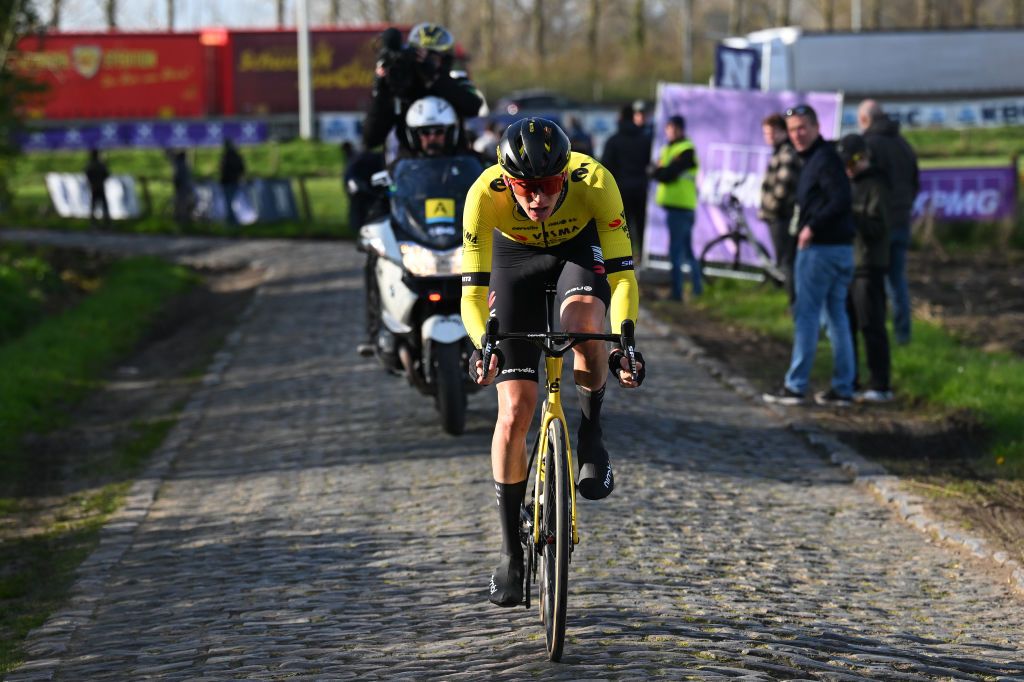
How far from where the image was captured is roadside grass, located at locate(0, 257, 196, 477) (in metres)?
12.6

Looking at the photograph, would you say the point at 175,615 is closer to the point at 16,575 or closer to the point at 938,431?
the point at 16,575

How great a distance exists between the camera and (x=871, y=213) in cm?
1237

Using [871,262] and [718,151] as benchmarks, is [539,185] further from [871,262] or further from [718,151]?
[718,151]

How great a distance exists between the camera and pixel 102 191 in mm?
35219

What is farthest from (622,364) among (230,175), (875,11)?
(875,11)

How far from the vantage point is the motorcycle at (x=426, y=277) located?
34.0 feet

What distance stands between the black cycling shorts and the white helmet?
4.51 meters

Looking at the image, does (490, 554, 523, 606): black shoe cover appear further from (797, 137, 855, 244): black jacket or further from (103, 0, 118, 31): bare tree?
(103, 0, 118, 31): bare tree

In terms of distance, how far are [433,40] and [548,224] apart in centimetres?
532

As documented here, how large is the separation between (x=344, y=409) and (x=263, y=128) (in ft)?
144

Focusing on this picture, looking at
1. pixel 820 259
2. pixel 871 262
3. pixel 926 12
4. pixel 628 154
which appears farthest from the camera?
pixel 926 12

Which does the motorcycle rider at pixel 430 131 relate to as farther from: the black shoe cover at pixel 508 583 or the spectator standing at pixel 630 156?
the spectator standing at pixel 630 156

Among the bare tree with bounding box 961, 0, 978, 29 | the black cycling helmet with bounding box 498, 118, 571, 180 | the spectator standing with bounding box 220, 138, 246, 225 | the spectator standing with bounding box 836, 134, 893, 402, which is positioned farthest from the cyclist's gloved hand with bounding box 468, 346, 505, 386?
the bare tree with bounding box 961, 0, 978, 29

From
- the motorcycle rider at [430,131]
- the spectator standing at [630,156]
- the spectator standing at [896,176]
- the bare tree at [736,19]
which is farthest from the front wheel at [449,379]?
the bare tree at [736,19]
